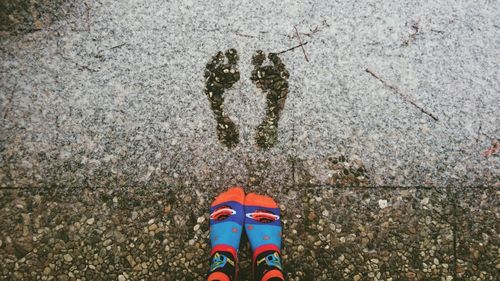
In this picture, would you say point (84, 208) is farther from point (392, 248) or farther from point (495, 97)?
point (495, 97)

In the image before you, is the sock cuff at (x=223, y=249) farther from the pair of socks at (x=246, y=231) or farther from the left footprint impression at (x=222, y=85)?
the left footprint impression at (x=222, y=85)

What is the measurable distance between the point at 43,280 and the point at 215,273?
88 cm

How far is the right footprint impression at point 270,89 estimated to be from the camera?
6.52 ft

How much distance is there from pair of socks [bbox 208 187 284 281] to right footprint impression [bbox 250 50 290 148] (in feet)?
1.07

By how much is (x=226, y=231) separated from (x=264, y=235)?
0.20m

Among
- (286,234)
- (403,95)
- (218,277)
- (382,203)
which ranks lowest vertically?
(218,277)

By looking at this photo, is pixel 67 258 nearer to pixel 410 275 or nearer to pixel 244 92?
pixel 244 92

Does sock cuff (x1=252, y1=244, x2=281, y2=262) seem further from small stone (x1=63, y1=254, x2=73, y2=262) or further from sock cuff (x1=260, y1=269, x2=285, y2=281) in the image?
small stone (x1=63, y1=254, x2=73, y2=262)

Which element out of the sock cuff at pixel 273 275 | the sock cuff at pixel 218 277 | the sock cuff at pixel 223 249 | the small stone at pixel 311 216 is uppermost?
the small stone at pixel 311 216

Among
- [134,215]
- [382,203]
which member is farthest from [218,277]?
[382,203]

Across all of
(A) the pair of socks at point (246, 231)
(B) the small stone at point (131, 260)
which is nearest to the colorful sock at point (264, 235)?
(A) the pair of socks at point (246, 231)

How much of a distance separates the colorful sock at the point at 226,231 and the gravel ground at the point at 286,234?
0.21 ft

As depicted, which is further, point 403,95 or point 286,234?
point 403,95

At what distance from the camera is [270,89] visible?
2.04m
